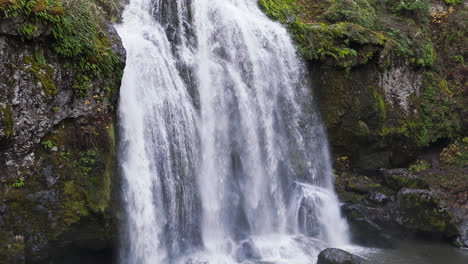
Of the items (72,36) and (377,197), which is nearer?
(72,36)

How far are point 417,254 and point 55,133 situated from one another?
9726 millimetres

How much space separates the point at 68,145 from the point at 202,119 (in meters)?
3.91

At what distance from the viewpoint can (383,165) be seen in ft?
45.2

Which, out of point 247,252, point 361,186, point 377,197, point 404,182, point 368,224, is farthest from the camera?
point 361,186

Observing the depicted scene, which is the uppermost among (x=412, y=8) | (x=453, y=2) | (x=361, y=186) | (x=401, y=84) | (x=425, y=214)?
(x=453, y=2)

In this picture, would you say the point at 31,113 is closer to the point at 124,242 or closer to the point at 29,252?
the point at 29,252

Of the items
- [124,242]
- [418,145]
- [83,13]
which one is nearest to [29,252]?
[124,242]

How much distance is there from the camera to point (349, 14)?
1517 cm

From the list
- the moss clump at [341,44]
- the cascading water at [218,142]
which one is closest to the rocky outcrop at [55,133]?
the cascading water at [218,142]

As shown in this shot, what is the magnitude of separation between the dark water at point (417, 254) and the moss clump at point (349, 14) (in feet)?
28.9

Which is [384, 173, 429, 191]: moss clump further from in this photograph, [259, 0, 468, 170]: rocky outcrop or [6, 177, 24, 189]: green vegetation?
[6, 177, 24, 189]: green vegetation

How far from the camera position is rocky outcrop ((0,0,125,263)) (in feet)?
21.4

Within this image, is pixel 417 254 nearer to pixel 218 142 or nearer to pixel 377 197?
pixel 377 197

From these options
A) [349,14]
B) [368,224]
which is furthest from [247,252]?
[349,14]
